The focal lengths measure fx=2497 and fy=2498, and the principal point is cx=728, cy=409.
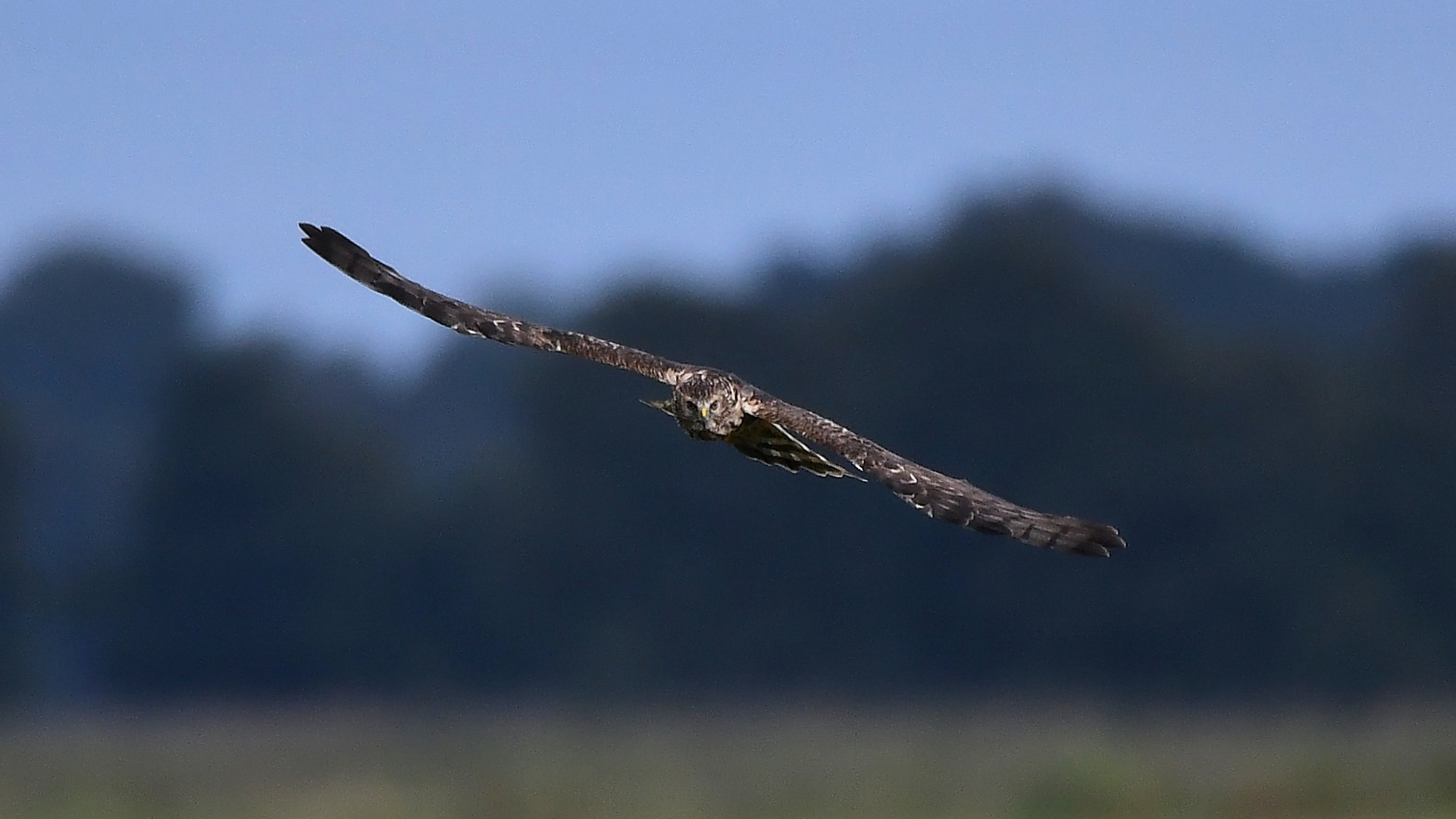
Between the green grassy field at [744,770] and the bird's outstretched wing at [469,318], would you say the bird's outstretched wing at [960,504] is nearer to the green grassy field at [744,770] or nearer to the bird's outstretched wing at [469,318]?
the bird's outstretched wing at [469,318]

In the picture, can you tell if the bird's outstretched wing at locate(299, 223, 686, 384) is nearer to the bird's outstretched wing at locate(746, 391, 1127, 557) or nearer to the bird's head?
the bird's head

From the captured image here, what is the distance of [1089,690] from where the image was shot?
50.4 meters

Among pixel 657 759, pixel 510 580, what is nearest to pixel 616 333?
pixel 510 580

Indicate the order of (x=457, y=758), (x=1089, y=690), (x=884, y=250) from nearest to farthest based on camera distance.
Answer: (x=457, y=758)
(x=1089, y=690)
(x=884, y=250)

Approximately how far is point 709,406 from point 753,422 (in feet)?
1.04

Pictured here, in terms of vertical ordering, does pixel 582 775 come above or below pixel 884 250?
below

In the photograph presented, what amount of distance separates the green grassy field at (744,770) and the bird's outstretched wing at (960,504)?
13.7 metres

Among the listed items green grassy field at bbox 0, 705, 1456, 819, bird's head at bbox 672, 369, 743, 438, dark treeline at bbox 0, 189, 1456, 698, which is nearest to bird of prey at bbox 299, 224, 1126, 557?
bird's head at bbox 672, 369, 743, 438

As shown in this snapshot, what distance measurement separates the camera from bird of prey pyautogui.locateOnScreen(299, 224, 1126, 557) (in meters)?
10.4

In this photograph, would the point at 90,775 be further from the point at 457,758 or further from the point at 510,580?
the point at 510,580

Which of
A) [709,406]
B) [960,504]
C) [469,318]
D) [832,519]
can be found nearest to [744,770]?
[469,318]

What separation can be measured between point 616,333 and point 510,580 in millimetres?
6231

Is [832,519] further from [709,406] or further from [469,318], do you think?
[709,406]

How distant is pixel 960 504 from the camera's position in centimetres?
1063
